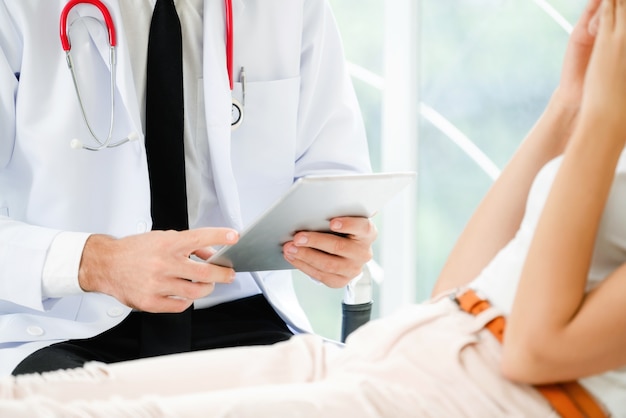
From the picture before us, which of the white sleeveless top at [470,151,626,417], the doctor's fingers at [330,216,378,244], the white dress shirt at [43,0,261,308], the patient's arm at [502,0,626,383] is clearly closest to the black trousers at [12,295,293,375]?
the white dress shirt at [43,0,261,308]

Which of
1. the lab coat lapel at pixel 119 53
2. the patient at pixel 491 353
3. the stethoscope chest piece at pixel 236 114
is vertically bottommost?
the patient at pixel 491 353

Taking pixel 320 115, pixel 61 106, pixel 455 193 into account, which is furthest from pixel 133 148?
pixel 455 193

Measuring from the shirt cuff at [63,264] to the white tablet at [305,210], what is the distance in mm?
217

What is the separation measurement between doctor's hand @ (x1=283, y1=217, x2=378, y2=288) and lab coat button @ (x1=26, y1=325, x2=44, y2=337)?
394mm

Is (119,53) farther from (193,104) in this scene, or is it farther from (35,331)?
(35,331)

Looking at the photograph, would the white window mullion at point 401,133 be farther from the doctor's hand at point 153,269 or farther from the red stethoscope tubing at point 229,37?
the doctor's hand at point 153,269

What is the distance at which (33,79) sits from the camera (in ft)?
4.47

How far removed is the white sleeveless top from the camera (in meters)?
0.82

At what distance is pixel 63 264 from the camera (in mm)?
1235

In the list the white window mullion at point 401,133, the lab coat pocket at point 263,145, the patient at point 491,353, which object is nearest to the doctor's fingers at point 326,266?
the lab coat pocket at point 263,145

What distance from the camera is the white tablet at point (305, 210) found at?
1.03 metres

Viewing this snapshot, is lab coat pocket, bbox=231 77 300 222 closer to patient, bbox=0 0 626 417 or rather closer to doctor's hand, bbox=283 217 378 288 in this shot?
doctor's hand, bbox=283 217 378 288

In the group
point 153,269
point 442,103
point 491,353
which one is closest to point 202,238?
point 153,269

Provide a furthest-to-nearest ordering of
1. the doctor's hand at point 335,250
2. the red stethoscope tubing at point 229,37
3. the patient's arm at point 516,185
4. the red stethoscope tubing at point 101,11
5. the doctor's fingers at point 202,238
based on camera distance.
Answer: the red stethoscope tubing at point 229,37, the red stethoscope tubing at point 101,11, the doctor's hand at point 335,250, the doctor's fingers at point 202,238, the patient's arm at point 516,185
